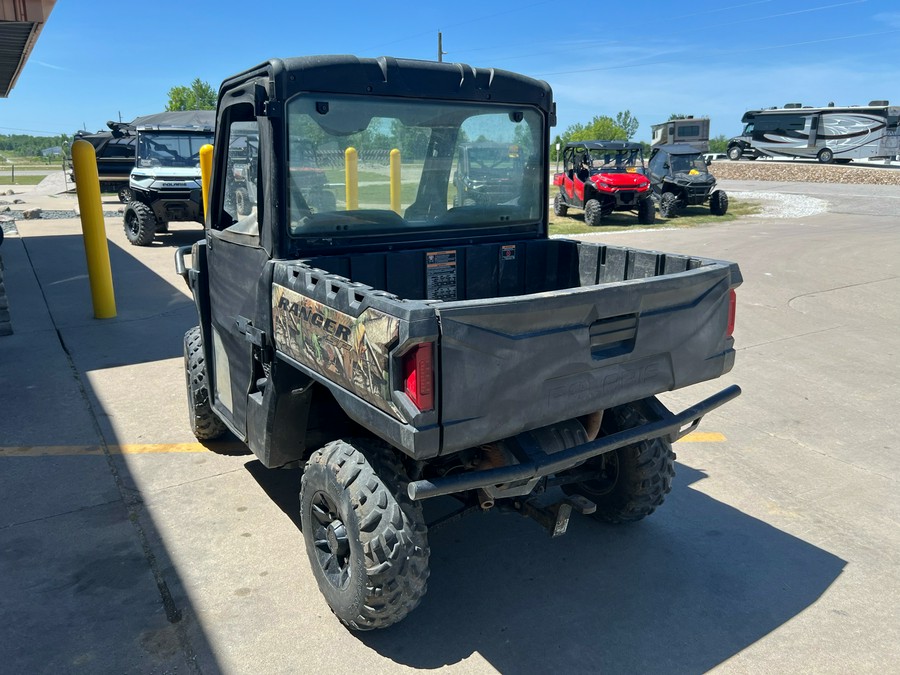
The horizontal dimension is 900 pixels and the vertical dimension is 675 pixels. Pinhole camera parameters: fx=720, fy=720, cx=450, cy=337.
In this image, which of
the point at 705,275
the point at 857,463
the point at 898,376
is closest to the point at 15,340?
the point at 705,275

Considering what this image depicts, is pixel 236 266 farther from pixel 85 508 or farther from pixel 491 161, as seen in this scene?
pixel 85 508

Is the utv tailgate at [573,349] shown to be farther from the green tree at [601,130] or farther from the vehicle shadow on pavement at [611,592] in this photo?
the green tree at [601,130]

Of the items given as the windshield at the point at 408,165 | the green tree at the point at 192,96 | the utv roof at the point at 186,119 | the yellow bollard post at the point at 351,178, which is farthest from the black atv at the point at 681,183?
the green tree at the point at 192,96

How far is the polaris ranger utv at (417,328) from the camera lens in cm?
256

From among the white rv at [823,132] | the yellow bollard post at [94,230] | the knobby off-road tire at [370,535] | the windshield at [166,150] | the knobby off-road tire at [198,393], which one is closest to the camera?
the knobby off-road tire at [370,535]

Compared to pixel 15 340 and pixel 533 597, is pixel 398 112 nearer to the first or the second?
pixel 533 597

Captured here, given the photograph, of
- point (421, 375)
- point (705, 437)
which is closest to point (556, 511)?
point (421, 375)

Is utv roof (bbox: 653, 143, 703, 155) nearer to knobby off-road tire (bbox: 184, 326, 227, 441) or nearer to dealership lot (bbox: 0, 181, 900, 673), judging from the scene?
dealership lot (bbox: 0, 181, 900, 673)

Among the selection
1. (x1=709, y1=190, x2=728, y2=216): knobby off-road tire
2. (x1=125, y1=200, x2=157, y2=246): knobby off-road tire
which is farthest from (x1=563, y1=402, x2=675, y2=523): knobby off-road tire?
(x1=709, y1=190, x2=728, y2=216): knobby off-road tire

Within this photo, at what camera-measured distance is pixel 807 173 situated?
32094 mm

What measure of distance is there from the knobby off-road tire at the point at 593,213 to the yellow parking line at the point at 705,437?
13546 mm

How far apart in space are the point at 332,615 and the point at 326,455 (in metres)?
0.73

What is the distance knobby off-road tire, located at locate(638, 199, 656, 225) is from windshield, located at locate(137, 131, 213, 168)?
1058cm

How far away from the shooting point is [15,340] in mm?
7504
